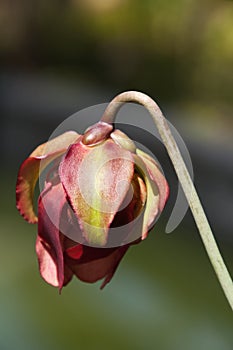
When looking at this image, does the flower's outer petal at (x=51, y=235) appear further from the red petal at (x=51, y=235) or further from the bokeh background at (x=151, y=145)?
the bokeh background at (x=151, y=145)

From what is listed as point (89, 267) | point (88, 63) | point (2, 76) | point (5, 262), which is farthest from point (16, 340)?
point (88, 63)

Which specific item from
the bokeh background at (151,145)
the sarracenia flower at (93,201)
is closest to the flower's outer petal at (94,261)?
the sarracenia flower at (93,201)

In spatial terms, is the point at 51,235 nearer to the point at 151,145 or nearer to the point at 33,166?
the point at 33,166

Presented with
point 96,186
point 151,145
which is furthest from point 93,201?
point 151,145

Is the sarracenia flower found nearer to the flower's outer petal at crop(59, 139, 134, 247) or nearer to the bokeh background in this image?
the flower's outer petal at crop(59, 139, 134, 247)

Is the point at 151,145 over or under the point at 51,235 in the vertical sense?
under

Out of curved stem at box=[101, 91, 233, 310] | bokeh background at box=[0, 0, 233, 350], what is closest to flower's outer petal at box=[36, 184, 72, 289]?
curved stem at box=[101, 91, 233, 310]
